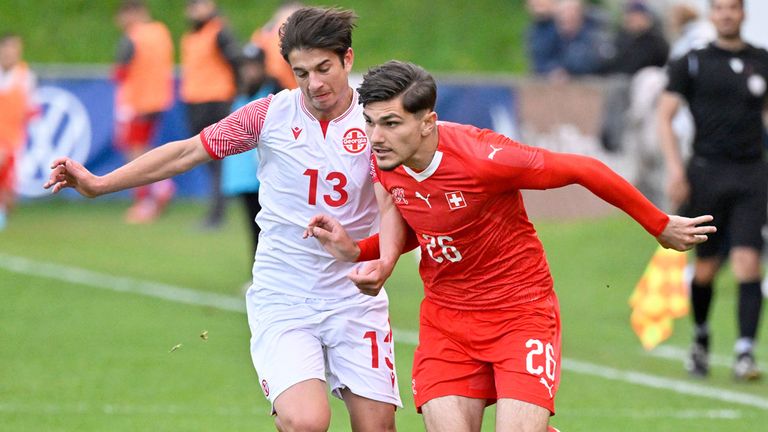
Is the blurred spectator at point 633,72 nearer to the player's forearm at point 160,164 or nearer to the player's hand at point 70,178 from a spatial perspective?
the player's forearm at point 160,164

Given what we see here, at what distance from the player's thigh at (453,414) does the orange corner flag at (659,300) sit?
509cm

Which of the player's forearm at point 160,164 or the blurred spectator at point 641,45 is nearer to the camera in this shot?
the player's forearm at point 160,164

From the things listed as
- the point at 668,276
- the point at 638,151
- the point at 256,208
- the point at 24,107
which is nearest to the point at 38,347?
the point at 256,208

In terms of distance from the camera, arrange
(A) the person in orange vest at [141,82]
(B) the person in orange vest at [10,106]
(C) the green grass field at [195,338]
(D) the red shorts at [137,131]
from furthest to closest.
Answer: (D) the red shorts at [137,131] < (A) the person in orange vest at [141,82] < (B) the person in orange vest at [10,106] < (C) the green grass field at [195,338]

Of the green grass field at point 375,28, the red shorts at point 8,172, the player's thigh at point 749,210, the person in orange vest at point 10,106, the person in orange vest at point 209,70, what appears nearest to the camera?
the player's thigh at point 749,210

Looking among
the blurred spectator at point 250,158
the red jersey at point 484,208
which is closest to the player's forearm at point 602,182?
the red jersey at point 484,208

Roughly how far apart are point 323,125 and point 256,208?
5.67 m

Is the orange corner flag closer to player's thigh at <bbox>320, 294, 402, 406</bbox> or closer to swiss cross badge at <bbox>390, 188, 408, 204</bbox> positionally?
player's thigh at <bbox>320, 294, 402, 406</bbox>

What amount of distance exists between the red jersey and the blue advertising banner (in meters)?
11.9

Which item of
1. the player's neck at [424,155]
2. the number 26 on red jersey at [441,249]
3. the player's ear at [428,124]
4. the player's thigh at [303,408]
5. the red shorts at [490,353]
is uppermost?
the player's ear at [428,124]

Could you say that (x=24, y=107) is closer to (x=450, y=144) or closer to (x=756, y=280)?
(x=756, y=280)

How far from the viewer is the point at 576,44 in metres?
19.6

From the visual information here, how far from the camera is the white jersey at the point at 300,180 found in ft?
22.3

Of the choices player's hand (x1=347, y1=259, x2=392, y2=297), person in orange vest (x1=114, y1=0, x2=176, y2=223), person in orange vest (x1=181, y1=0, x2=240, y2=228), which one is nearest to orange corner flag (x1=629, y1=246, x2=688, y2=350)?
player's hand (x1=347, y1=259, x2=392, y2=297)
